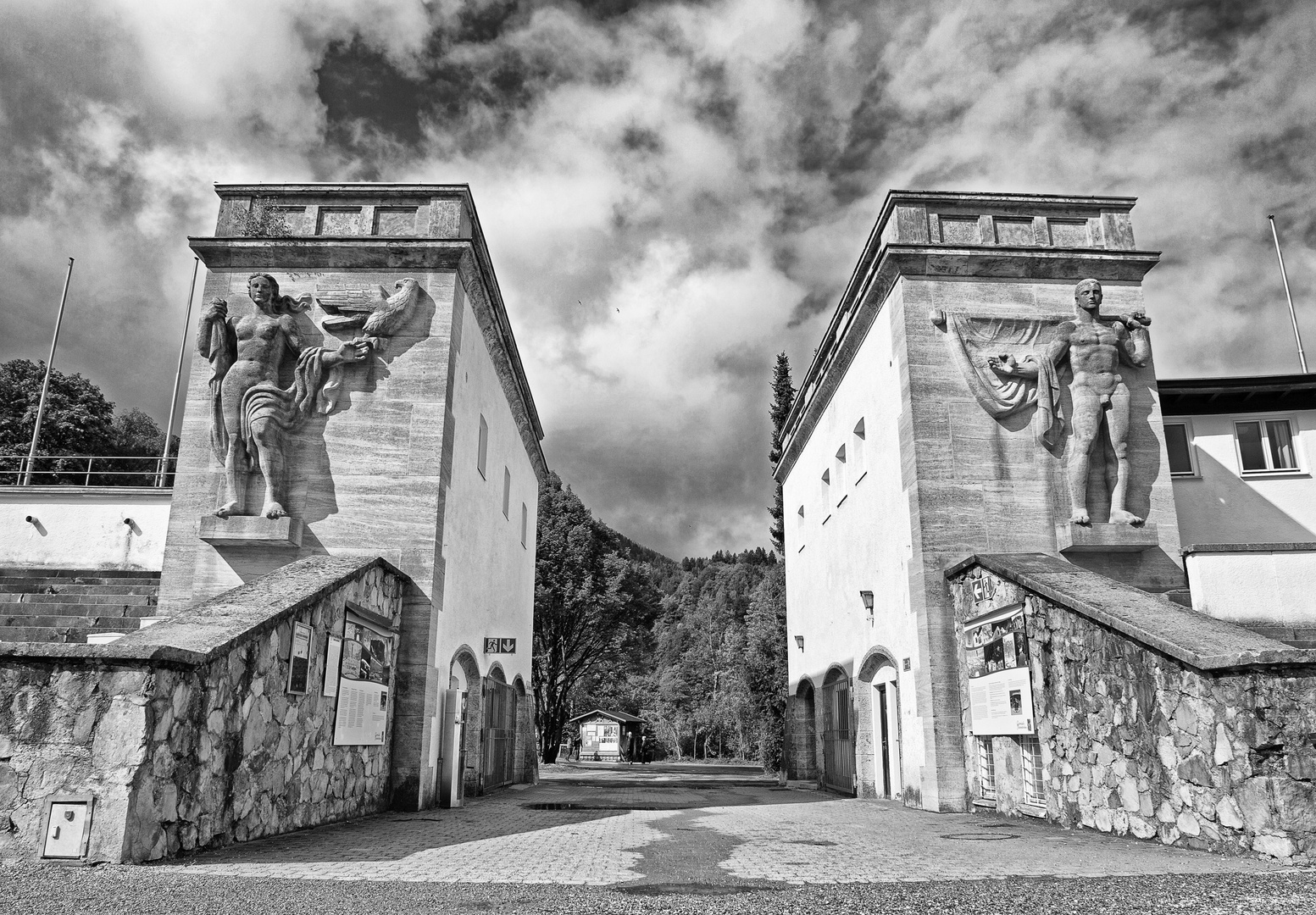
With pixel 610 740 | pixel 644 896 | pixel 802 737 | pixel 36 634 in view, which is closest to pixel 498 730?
pixel 802 737

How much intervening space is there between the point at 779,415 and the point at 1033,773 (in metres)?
36.5

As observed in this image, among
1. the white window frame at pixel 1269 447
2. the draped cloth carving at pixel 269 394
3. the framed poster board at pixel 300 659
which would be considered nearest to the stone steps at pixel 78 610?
the draped cloth carving at pixel 269 394

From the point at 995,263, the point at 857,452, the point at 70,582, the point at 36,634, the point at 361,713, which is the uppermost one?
the point at 995,263

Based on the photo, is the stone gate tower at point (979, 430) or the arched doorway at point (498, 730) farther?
the arched doorway at point (498, 730)

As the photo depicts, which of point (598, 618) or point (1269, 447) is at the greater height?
point (1269, 447)

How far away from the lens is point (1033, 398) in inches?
581

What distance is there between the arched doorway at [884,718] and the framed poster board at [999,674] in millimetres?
2001

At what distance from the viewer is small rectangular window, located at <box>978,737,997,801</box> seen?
1239cm

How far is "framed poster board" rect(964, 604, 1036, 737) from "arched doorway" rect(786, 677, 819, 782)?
9.38 metres

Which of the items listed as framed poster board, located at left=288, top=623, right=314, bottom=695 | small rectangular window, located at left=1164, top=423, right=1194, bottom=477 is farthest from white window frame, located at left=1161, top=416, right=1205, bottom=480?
framed poster board, located at left=288, top=623, right=314, bottom=695

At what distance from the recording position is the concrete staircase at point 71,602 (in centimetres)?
1409

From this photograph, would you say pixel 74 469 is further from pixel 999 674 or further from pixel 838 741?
pixel 999 674

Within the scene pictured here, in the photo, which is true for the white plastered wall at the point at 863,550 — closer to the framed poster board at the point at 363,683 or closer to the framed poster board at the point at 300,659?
the framed poster board at the point at 363,683

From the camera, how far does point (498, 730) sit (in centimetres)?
1923
